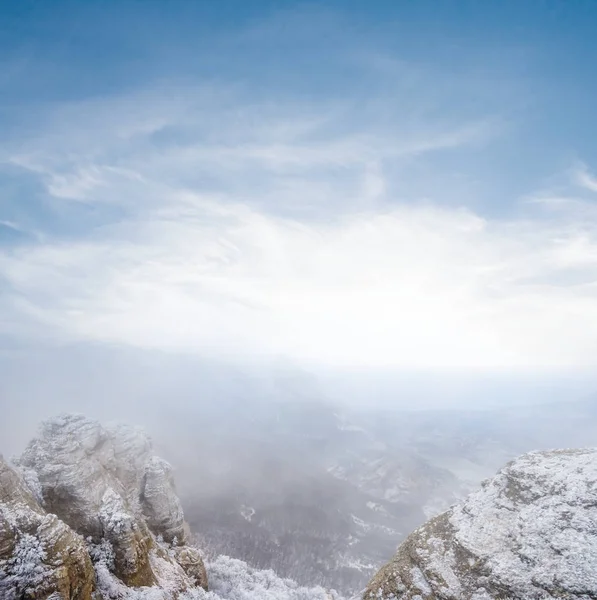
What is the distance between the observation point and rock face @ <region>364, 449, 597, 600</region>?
2470 centimetres

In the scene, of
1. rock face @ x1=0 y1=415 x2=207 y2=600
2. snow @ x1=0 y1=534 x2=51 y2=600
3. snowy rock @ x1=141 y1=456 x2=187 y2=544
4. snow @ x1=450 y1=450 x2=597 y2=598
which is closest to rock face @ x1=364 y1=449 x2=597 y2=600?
snow @ x1=450 y1=450 x2=597 y2=598

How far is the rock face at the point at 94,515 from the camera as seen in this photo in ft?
92.3

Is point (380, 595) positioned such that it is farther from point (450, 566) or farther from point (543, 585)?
point (543, 585)

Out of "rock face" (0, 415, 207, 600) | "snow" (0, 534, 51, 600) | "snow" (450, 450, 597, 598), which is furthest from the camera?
"rock face" (0, 415, 207, 600)

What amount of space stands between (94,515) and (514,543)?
47.2 meters

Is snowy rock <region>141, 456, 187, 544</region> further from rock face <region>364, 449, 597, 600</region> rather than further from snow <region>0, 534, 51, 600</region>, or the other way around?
rock face <region>364, 449, 597, 600</region>

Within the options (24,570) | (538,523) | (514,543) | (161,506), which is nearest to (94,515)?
(161,506)

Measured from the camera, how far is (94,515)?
1572 inches

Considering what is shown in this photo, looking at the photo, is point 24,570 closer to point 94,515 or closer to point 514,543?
point 94,515

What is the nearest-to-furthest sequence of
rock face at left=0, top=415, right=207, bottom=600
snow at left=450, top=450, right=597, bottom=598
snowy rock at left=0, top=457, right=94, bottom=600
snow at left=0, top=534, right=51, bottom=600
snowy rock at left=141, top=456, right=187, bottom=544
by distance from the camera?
snow at left=450, top=450, right=597, bottom=598, snow at left=0, top=534, right=51, bottom=600, snowy rock at left=0, top=457, right=94, bottom=600, rock face at left=0, top=415, right=207, bottom=600, snowy rock at left=141, top=456, right=187, bottom=544

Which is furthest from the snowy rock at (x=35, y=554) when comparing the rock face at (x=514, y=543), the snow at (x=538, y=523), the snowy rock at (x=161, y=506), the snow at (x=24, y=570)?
the snow at (x=538, y=523)

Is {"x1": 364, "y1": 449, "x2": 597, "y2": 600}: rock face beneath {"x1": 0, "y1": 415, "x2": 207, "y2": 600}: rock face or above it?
above

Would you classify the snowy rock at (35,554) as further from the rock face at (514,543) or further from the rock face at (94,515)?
the rock face at (514,543)

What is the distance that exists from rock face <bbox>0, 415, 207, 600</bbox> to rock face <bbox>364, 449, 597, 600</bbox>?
89.4 feet
